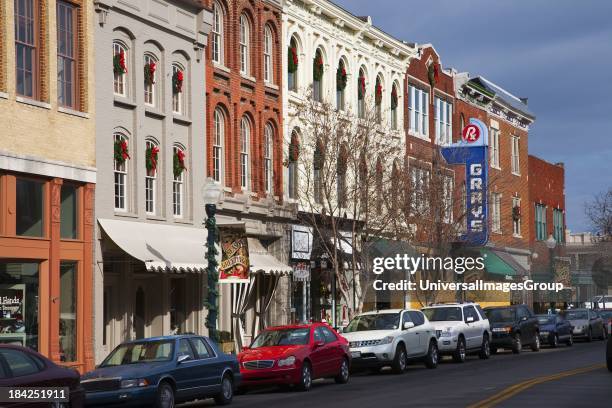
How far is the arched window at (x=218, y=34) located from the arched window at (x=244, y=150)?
239 cm

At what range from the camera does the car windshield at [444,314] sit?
37.6m

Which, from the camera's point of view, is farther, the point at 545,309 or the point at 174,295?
the point at 545,309

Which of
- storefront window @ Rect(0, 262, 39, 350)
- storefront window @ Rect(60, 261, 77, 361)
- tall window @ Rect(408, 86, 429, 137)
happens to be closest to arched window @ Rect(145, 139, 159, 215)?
storefront window @ Rect(60, 261, 77, 361)

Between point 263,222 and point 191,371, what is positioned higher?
point 263,222

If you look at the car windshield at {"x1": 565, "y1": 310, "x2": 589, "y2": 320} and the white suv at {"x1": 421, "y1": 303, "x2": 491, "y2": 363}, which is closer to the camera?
the white suv at {"x1": 421, "y1": 303, "x2": 491, "y2": 363}

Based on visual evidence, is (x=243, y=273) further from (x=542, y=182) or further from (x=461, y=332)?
(x=542, y=182)

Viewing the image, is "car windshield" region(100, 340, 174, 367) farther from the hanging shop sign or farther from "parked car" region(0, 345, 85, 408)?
the hanging shop sign

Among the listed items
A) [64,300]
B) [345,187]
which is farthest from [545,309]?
[64,300]

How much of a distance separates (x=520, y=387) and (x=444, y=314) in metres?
12.9

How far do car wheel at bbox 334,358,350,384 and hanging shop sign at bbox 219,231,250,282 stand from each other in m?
6.32

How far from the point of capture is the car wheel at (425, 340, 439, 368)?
111 ft

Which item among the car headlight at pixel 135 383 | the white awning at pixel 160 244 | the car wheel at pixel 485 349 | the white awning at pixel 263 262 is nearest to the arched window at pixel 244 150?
the white awning at pixel 263 262

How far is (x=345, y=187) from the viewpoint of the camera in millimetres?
40969

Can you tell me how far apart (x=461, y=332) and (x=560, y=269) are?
138 feet
